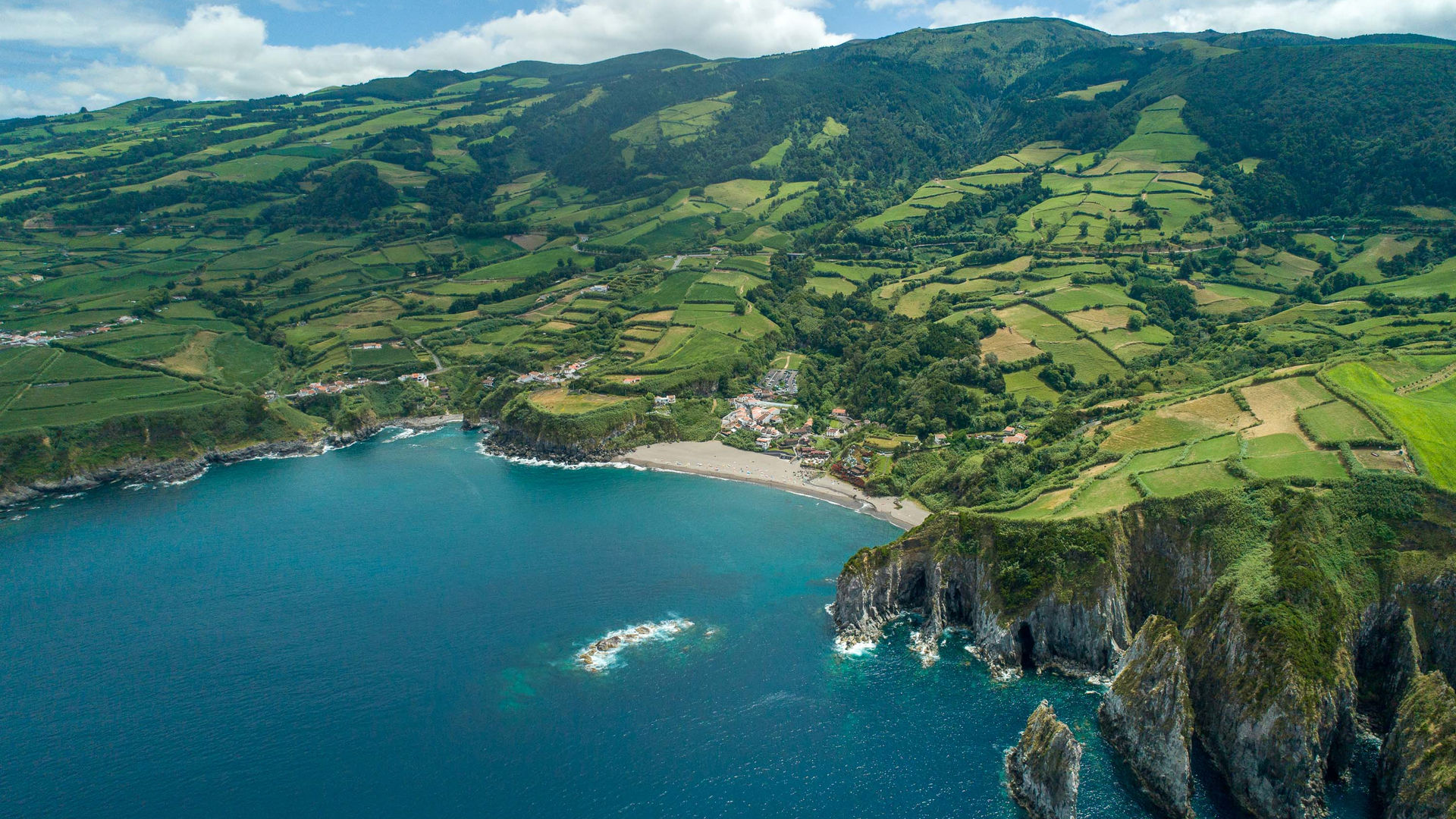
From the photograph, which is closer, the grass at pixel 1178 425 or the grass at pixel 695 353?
the grass at pixel 1178 425

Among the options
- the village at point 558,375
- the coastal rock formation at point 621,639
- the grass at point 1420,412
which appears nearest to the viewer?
the grass at point 1420,412

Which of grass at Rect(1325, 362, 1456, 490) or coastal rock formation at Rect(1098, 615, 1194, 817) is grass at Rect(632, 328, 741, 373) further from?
coastal rock formation at Rect(1098, 615, 1194, 817)

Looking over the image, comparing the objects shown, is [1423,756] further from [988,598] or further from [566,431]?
[566,431]

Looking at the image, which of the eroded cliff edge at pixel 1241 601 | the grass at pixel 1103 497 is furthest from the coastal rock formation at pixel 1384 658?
the grass at pixel 1103 497

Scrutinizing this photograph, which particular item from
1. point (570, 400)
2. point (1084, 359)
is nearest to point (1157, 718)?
point (1084, 359)

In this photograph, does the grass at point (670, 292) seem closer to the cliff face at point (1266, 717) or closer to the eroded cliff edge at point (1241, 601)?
the eroded cliff edge at point (1241, 601)

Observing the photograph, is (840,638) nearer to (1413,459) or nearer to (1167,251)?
(1413,459)

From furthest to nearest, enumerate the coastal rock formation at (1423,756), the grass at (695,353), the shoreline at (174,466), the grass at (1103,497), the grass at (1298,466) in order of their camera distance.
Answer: the grass at (695,353)
the shoreline at (174,466)
the grass at (1103,497)
the grass at (1298,466)
the coastal rock formation at (1423,756)

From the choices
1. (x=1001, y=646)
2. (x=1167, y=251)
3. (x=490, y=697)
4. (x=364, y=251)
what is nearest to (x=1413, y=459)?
(x=1001, y=646)
